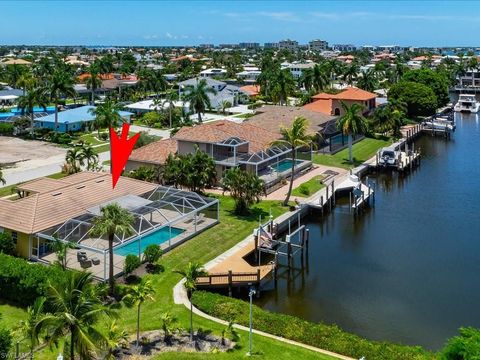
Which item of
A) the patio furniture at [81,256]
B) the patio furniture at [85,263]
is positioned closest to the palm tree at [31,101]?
the patio furniture at [81,256]

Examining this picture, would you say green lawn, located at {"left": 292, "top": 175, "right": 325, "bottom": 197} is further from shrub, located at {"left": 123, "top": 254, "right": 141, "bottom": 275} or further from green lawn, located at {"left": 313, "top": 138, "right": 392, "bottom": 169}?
shrub, located at {"left": 123, "top": 254, "right": 141, "bottom": 275}

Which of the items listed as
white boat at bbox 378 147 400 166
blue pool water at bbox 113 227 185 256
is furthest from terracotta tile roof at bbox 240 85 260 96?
blue pool water at bbox 113 227 185 256

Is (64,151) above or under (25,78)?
under

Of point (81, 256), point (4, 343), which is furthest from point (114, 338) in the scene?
point (81, 256)

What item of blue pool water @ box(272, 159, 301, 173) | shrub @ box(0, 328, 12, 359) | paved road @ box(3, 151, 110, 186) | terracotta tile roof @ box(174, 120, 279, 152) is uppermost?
terracotta tile roof @ box(174, 120, 279, 152)

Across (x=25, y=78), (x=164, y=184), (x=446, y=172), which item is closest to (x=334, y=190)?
(x=164, y=184)

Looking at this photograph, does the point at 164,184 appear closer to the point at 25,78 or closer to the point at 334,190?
the point at 334,190

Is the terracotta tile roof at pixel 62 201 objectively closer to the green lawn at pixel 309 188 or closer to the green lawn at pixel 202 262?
the green lawn at pixel 202 262
